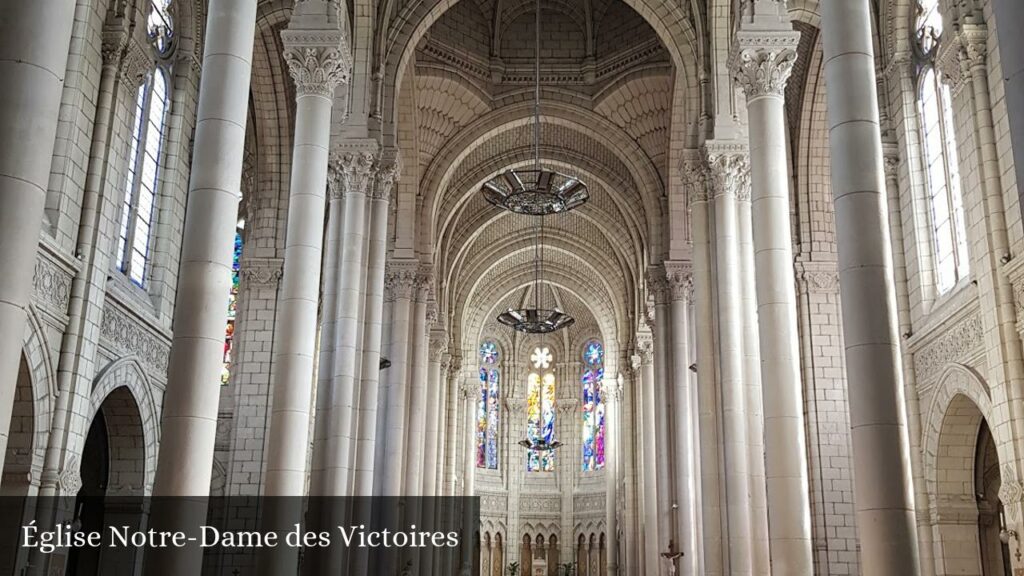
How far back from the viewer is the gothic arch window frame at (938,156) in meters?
17.0

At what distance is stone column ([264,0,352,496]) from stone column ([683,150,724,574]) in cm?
799

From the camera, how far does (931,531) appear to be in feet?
55.8

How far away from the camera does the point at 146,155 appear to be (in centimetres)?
1869

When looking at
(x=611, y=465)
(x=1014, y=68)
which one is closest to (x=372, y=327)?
(x=1014, y=68)

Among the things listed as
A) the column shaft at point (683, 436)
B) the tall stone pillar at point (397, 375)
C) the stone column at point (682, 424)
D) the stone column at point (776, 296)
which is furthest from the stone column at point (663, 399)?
the stone column at point (776, 296)

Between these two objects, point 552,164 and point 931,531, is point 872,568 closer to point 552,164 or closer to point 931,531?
point 931,531

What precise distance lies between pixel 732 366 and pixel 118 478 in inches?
450

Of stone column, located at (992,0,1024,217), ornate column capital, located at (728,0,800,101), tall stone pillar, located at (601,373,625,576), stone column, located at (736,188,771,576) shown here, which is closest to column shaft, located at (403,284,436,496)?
stone column, located at (736,188,771,576)

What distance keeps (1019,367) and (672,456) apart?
14.8 m

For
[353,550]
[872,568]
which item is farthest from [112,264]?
[872,568]

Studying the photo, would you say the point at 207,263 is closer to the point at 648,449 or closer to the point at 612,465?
the point at 648,449

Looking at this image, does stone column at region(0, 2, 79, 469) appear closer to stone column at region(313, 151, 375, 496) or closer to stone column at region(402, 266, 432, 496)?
stone column at region(313, 151, 375, 496)

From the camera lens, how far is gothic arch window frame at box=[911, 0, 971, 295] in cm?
1703

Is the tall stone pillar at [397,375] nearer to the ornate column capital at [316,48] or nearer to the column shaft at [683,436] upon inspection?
the column shaft at [683,436]
